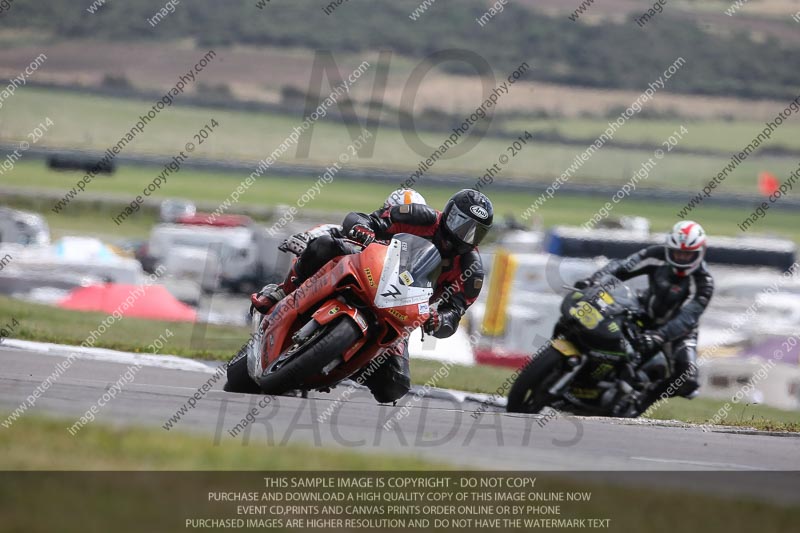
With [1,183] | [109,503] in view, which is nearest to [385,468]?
[109,503]

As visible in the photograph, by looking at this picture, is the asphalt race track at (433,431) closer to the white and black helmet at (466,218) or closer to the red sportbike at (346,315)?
the red sportbike at (346,315)

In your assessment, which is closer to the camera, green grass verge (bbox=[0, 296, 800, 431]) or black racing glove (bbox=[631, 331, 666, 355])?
black racing glove (bbox=[631, 331, 666, 355])

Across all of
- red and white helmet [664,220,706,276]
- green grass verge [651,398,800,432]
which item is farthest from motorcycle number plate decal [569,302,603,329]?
red and white helmet [664,220,706,276]

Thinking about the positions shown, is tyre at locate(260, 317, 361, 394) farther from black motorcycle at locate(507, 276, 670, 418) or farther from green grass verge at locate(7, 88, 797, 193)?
green grass verge at locate(7, 88, 797, 193)

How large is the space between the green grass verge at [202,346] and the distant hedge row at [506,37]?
38.0 m

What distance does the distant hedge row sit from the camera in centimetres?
5772

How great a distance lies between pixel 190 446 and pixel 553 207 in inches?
1646

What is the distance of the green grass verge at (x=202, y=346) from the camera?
11.2 meters

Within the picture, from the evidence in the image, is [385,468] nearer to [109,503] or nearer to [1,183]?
[109,503]

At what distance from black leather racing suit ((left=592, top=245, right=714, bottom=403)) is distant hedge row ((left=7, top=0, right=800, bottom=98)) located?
4422 centimetres

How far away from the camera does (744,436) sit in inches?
332

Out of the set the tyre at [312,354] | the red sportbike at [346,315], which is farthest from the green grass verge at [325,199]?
the tyre at [312,354]

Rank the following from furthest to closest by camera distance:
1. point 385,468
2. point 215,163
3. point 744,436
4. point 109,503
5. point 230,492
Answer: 1. point 215,163
2. point 744,436
3. point 385,468
4. point 230,492
5. point 109,503

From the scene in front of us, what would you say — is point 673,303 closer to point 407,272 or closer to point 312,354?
point 407,272
